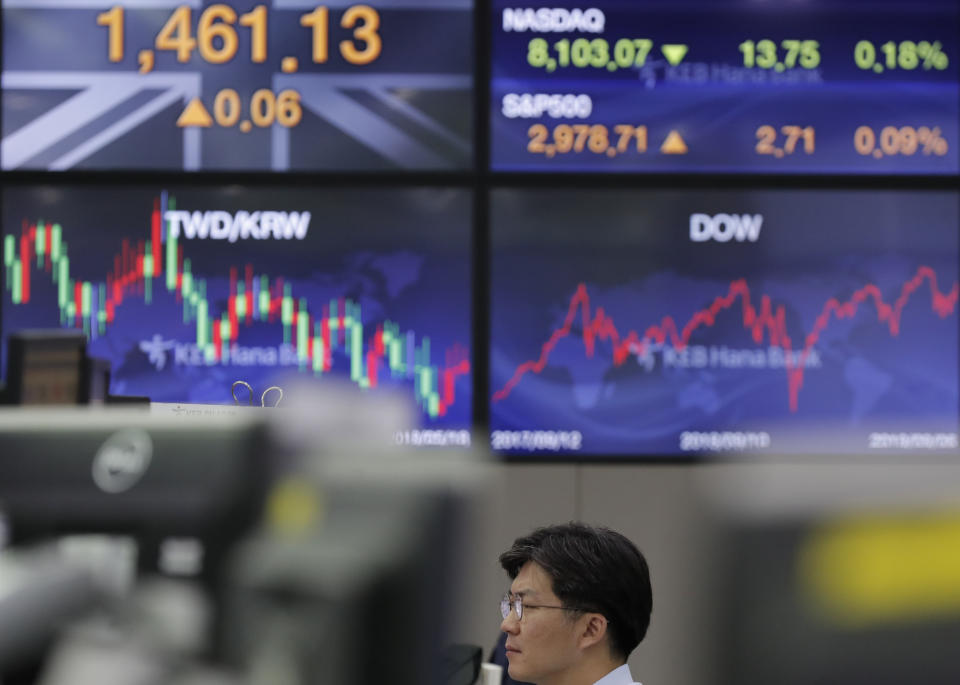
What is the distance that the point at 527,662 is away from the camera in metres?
1.47

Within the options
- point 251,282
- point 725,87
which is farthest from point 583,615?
point 725,87

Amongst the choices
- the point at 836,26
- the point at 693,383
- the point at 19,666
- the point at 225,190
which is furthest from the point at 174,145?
the point at 19,666

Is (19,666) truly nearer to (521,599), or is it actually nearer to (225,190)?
(521,599)

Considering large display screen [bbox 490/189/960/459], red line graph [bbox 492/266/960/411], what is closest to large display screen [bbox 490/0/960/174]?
large display screen [bbox 490/189/960/459]

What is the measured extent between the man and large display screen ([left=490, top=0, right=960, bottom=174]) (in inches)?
68.5

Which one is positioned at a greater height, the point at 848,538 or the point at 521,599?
the point at 848,538

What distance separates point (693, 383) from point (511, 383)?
1.55ft

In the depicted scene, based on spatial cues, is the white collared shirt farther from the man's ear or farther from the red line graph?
the red line graph

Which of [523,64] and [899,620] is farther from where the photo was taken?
[523,64]

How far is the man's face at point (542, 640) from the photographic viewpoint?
1.47 m

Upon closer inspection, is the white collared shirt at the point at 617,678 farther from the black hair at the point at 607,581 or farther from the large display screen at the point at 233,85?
the large display screen at the point at 233,85

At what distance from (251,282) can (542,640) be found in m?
1.76

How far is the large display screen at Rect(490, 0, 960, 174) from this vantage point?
3.06 m

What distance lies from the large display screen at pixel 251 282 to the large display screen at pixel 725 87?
0.36 meters
